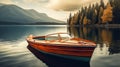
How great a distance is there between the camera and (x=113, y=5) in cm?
9256

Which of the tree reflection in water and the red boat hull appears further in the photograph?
the tree reflection in water

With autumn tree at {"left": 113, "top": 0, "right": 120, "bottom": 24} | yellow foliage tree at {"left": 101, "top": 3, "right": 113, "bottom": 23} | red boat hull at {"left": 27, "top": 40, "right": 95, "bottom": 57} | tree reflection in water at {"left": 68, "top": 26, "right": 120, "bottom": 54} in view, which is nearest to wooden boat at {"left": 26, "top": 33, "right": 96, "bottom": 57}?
red boat hull at {"left": 27, "top": 40, "right": 95, "bottom": 57}

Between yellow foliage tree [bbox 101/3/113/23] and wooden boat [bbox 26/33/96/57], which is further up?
yellow foliage tree [bbox 101/3/113/23]

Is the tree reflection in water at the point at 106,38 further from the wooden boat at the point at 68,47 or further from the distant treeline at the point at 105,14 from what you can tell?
the distant treeline at the point at 105,14

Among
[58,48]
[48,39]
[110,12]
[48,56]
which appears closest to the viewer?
[58,48]

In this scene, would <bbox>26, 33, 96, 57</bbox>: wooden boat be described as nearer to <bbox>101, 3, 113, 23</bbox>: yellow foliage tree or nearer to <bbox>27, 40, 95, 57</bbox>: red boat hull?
<bbox>27, 40, 95, 57</bbox>: red boat hull

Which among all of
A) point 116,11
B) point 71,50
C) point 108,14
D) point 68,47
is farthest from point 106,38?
point 116,11

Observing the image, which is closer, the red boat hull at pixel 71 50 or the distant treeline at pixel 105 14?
the red boat hull at pixel 71 50

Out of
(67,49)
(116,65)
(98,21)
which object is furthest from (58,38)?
(98,21)

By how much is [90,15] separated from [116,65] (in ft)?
331

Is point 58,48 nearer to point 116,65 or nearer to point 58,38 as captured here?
point 58,38

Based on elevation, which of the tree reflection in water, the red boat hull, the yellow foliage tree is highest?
the yellow foliage tree

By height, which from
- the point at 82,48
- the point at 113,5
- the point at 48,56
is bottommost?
the point at 48,56

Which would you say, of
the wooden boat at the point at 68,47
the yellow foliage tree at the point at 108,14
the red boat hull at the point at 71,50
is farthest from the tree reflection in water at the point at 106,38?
the yellow foliage tree at the point at 108,14
